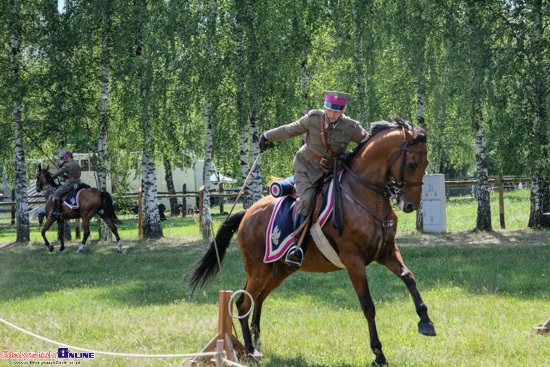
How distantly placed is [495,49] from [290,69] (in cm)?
585

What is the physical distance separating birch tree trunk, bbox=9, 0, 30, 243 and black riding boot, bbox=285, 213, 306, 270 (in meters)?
16.8

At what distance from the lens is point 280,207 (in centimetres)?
784

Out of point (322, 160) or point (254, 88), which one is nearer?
point (322, 160)

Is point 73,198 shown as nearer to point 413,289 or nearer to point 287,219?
point 287,219

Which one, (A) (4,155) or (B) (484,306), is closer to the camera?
(B) (484,306)

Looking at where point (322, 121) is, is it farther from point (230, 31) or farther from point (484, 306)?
point (230, 31)

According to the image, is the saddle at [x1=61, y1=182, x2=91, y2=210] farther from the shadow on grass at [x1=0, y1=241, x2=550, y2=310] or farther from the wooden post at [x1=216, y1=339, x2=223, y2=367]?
the wooden post at [x1=216, y1=339, x2=223, y2=367]

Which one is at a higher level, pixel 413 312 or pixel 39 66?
pixel 39 66

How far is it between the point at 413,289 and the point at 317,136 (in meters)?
2.06

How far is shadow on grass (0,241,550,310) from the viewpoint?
11.0 metres

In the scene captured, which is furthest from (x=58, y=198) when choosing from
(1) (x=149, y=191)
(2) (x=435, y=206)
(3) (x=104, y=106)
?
(2) (x=435, y=206)

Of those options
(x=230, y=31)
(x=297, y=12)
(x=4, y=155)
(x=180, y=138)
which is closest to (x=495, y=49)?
(x=297, y=12)

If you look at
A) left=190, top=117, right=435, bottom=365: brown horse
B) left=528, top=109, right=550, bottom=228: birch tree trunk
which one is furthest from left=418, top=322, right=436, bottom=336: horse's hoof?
left=528, top=109, right=550, bottom=228: birch tree trunk

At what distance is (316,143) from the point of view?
7531mm
